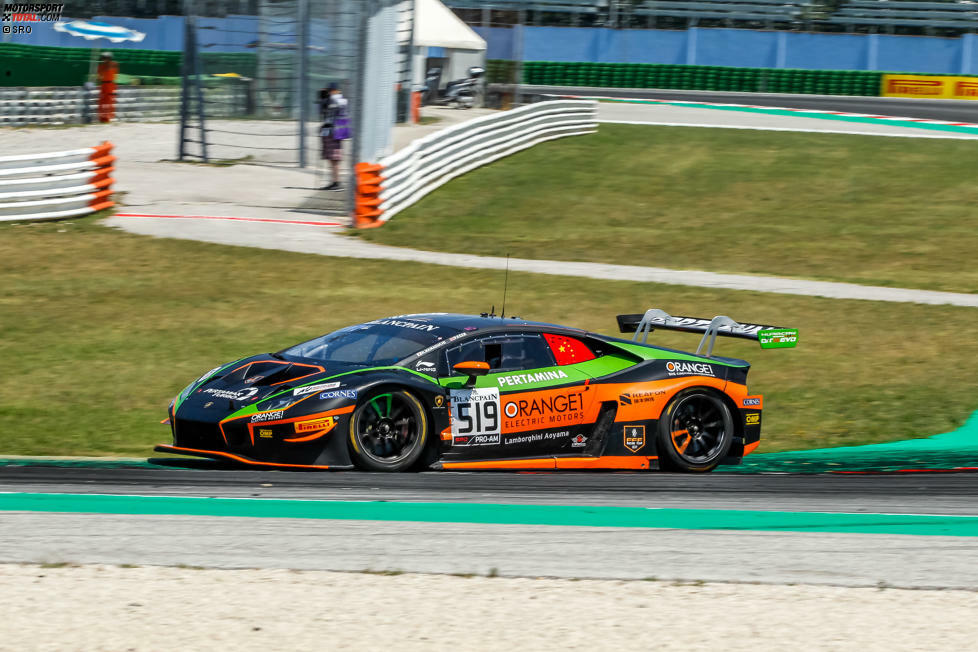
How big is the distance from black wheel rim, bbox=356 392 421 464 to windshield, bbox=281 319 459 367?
1.25 feet

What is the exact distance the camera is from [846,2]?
57.6 meters

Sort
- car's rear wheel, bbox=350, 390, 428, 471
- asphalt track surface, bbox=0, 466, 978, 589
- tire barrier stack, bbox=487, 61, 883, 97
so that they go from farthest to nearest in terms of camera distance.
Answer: tire barrier stack, bbox=487, 61, 883, 97 < car's rear wheel, bbox=350, 390, 428, 471 < asphalt track surface, bbox=0, 466, 978, 589

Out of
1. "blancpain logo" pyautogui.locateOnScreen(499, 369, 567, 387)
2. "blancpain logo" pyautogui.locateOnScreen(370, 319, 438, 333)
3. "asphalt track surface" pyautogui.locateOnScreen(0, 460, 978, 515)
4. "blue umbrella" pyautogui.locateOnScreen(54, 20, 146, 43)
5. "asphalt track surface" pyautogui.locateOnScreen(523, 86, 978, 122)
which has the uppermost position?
"blue umbrella" pyautogui.locateOnScreen(54, 20, 146, 43)

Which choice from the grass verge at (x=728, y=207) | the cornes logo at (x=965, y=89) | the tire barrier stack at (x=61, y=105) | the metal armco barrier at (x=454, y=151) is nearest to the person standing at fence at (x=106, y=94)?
the tire barrier stack at (x=61, y=105)

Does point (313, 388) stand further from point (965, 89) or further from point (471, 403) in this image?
point (965, 89)

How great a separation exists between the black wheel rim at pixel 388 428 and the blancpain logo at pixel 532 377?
0.80 meters

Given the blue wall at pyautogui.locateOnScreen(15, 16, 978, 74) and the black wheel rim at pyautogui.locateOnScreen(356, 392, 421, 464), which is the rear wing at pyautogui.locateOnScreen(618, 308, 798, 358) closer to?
the black wheel rim at pyautogui.locateOnScreen(356, 392, 421, 464)

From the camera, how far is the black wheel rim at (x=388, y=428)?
8508 millimetres

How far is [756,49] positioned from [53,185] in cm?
4313

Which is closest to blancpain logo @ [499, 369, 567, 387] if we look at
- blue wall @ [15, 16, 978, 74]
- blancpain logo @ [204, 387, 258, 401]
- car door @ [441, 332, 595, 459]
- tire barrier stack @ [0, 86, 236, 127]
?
car door @ [441, 332, 595, 459]

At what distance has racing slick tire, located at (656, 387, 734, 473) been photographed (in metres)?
9.57

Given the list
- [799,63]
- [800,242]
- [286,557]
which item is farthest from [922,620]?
[799,63]

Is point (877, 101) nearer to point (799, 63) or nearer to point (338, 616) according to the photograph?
point (799, 63)

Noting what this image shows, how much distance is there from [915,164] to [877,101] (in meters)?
20.0
